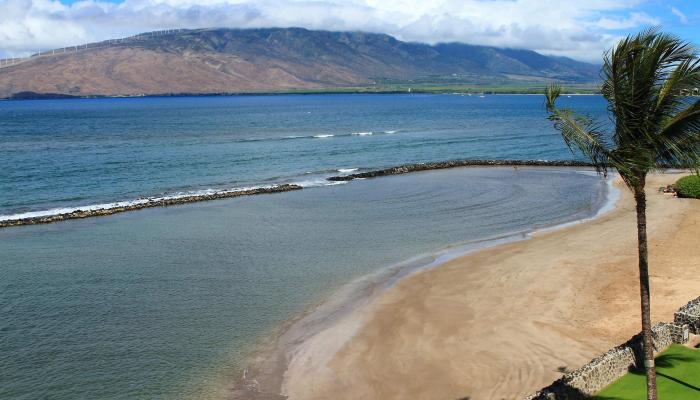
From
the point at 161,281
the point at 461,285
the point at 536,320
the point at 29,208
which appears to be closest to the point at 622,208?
→ the point at 461,285

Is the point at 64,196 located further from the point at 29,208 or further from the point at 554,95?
the point at 554,95

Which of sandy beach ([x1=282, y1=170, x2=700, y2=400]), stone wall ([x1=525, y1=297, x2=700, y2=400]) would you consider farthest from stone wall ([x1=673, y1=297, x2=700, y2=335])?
sandy beach ([x1=282, y1=170, x2=700, y2=400])

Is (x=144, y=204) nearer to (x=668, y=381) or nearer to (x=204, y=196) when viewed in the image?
(x=204, y=196)

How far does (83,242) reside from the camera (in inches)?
1511

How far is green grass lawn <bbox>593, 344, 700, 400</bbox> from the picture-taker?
1548 centimetres

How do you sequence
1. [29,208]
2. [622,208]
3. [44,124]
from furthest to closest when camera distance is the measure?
1. [44,124]
2. [29,208]
3. [622,208]

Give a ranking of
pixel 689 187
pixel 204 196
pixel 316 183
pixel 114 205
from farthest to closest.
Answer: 1. pixel 316 183
2. pixel 204 196
3. pixel 114 205
4. pixel 689 187

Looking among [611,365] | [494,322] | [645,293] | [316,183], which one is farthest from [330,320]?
[316,183]

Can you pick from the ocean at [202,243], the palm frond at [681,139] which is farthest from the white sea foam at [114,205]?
the palm frond at [681,139]

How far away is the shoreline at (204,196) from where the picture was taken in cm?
4544

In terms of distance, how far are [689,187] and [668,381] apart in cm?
3632

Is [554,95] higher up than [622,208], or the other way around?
[554,95]

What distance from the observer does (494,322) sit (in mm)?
23797

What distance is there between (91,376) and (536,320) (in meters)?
15.6
